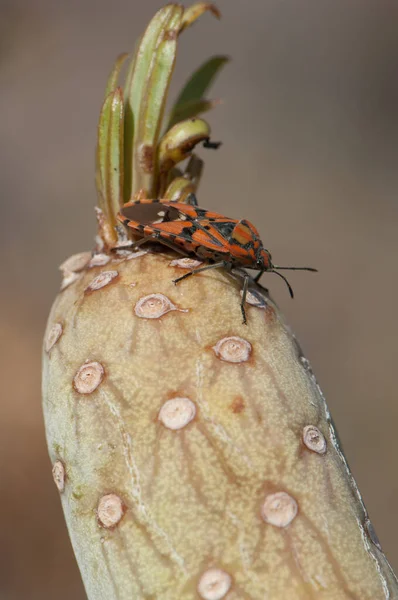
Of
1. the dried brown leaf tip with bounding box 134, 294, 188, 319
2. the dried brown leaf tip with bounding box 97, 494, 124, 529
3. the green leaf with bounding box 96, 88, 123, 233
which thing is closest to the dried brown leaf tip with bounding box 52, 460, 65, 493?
the dried brown leaf tip with bounding box 97, 494, 124, 529

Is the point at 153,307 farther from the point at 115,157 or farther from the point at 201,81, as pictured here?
the point at 201,81

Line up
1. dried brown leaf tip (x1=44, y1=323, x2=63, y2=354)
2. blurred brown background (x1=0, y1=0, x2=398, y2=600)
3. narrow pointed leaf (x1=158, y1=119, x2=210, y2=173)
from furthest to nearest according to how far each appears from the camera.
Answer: blurred brown background (x1=0, y1=0, x2=398, y2=600), narrow pointed leaf (x1=158, y1=119, x2=210, y2=173), dried brown leaf tip (x1=44, y1=323, x2=63, y2=354)

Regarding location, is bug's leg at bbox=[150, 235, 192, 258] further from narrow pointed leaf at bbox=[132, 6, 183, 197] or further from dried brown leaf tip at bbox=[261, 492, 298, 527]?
dried brown leaf tip at bbox=[261, 492, 298, 527]

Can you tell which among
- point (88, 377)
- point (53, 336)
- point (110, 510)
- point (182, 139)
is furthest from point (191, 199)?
point (110, 510)

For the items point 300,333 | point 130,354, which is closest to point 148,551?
point 130,354

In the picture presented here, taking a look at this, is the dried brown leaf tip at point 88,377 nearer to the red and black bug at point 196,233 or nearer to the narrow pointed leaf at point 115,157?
the red and black bug at point 196,233

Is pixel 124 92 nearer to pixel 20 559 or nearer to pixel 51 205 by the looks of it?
pixel 20 559
